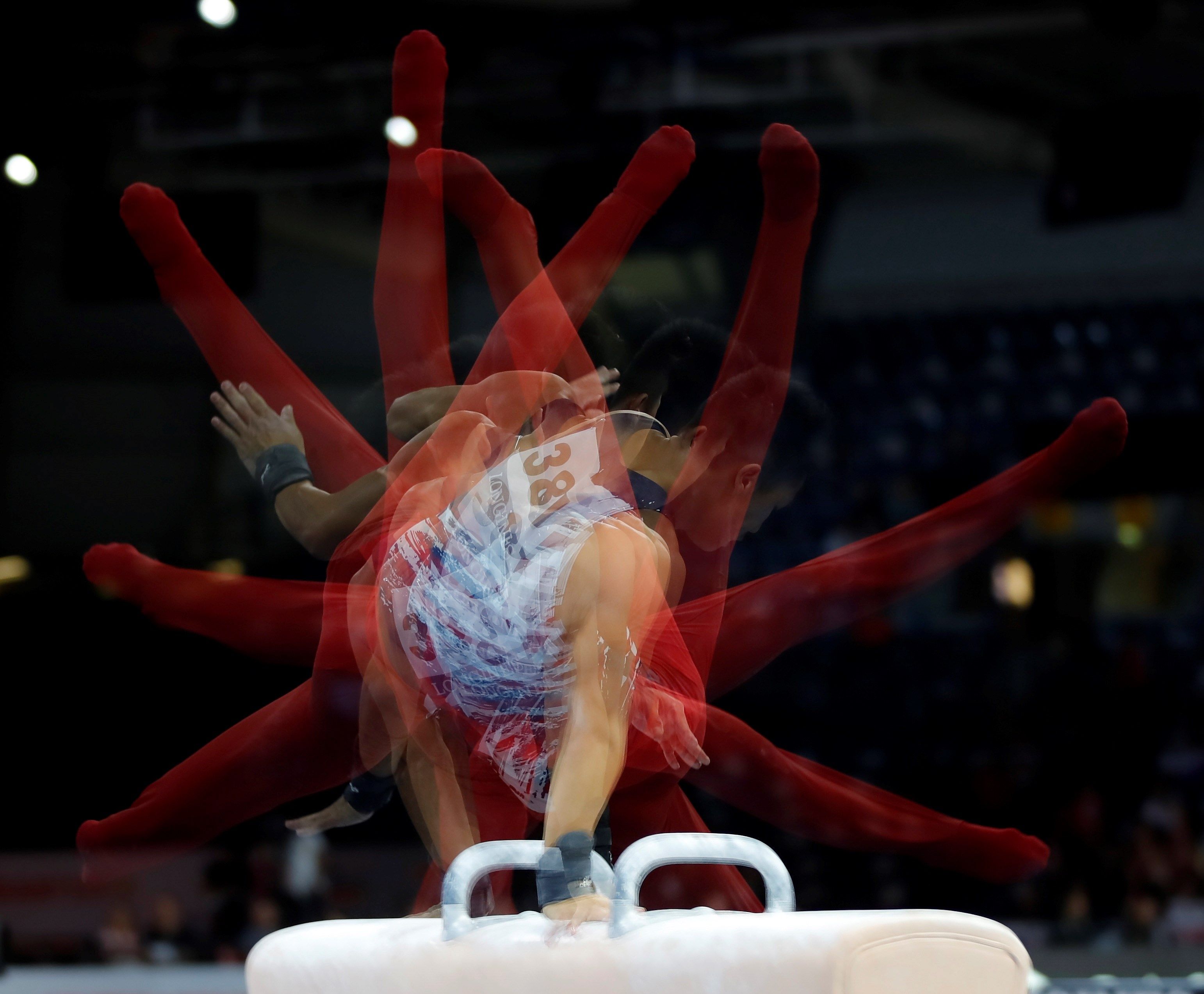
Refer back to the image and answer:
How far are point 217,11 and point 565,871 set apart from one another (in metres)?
2.72

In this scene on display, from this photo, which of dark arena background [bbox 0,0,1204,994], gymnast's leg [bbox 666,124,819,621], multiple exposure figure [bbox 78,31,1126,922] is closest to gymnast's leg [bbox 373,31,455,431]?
multiple exposure figure [bbox 78,31,1126,922]

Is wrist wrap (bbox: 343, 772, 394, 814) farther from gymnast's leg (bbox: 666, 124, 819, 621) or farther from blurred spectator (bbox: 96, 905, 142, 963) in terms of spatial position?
blurred spectator (bbox: 96, 905, 142, 963)

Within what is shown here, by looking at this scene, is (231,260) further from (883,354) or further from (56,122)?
(883,354)

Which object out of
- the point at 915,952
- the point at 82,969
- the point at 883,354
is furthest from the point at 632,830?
the point at 883,354

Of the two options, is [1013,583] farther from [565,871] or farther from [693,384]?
[565,871]

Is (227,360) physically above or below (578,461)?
above

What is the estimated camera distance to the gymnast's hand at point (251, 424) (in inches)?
52.8

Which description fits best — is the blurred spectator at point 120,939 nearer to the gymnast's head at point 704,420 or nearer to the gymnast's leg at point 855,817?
the gymnast's leg at point 855,817

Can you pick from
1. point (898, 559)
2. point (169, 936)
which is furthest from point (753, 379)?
point (169, 936)

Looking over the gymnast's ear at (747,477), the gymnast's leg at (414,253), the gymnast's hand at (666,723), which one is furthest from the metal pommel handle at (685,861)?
the gymnast's leg at (414,253)

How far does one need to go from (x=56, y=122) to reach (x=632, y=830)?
257cm

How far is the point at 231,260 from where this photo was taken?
9.87 ft

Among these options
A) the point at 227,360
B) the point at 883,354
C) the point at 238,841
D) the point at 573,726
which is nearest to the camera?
the point at 573,726

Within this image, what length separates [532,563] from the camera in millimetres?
1060
